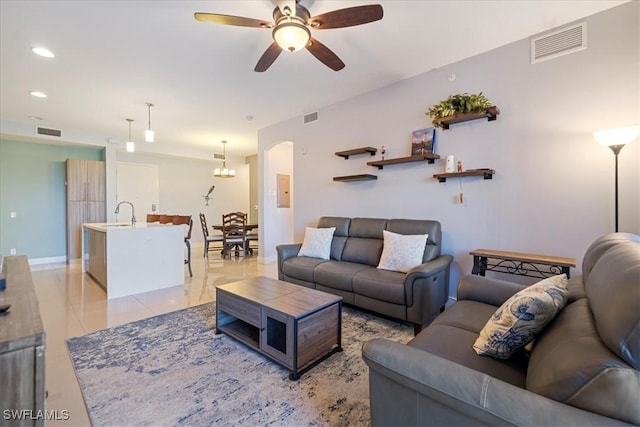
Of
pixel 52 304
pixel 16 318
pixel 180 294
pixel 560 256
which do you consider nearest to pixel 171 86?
pixel 180 294

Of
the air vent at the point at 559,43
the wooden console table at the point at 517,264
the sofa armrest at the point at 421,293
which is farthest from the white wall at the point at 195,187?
the air vent at the point at 559,43

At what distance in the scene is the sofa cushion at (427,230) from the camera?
3.09m

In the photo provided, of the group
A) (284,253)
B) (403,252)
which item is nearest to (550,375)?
(403,252)

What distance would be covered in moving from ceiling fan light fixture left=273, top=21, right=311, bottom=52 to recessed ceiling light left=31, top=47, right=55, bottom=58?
2.60 metres

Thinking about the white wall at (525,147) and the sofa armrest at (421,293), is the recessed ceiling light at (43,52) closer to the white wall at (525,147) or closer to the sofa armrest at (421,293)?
the white wall at (525,147)

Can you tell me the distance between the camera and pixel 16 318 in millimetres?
1070

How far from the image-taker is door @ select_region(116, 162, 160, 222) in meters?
6.78

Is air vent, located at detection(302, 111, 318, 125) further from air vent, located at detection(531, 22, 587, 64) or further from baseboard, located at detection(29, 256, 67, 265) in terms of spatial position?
baseboard, located at detection(29, 256, 67, 265)

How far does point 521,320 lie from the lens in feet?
3.94

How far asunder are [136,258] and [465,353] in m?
3.96

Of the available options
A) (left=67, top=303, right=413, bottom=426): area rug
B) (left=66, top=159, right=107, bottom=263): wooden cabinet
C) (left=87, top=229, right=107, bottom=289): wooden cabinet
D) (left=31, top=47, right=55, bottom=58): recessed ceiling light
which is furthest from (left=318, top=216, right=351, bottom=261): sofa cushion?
(left=66, top=159, right=107, bottom=263): wooden cabinet

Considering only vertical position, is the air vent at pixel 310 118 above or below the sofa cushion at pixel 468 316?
above

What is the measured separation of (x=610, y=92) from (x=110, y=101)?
584 cm

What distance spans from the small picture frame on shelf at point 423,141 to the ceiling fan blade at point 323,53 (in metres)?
1.44
